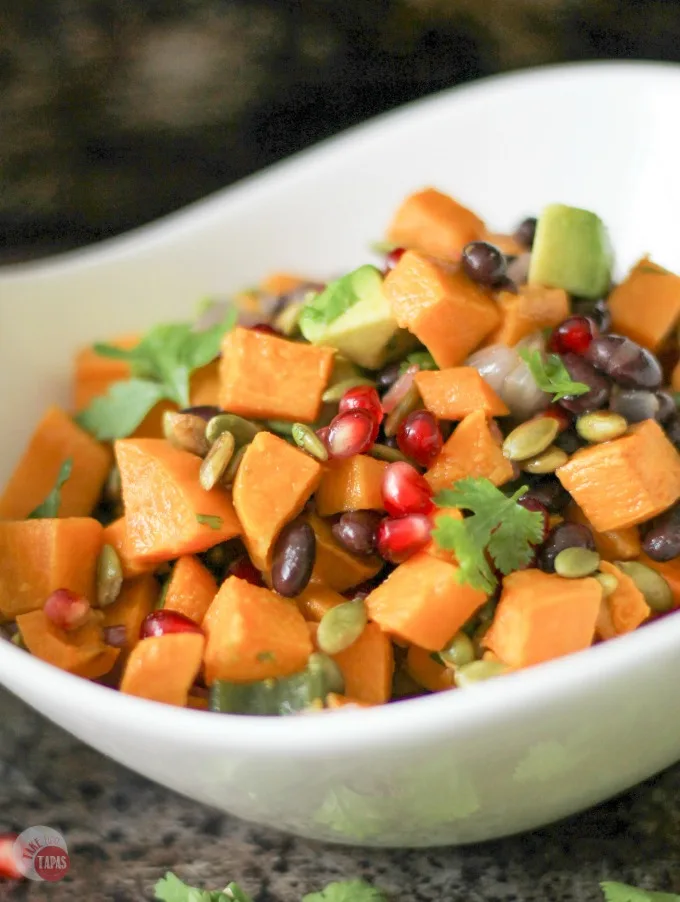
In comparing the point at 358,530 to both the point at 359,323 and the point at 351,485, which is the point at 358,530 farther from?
the point at 359,323

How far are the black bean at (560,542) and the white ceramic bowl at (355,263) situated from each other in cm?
27

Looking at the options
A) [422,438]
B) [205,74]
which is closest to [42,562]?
[422,438]

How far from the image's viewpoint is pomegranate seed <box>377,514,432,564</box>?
1442mm

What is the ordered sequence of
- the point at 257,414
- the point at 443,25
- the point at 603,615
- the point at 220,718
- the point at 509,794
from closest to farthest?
the point at 220,718 < the point at 509,794 < the point at 603,615 < the point at 257,414 < the point at 443,25

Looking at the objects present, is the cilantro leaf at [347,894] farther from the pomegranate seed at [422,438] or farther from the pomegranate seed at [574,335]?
the pomegranate seed at [574,335]

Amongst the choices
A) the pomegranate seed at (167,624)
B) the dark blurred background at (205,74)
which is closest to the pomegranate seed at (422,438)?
the pomegranate seed at (167,624)

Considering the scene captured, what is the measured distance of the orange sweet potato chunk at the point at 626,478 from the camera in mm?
1478

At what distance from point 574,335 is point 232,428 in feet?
2.04

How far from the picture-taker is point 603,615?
4.60 feet

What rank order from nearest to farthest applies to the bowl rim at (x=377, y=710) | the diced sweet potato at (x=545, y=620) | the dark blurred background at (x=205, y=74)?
1. the bowl rim at (x=377, y=710)
2. the diced sweet potato at (x=545, y=620)
3. the dark blurred background at (x=205, y=74)

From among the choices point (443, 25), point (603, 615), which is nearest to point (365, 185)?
point (443, 25)

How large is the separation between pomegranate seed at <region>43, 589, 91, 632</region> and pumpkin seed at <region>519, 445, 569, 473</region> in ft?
2.53

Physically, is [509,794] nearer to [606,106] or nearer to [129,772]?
[129,772]

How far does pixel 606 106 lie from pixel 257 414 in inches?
47.0
